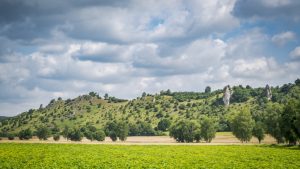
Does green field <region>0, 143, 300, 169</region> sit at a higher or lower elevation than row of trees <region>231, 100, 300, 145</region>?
lower

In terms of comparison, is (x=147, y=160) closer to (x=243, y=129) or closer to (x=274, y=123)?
(x=274, y=123)

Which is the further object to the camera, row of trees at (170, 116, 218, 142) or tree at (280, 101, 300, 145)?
row of trees at (170, 116, 218, 142)

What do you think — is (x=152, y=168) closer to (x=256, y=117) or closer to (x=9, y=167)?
(x=9, y=167)

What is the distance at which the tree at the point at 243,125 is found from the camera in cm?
13586

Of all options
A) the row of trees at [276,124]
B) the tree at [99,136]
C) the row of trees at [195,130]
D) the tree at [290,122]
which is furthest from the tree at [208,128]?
the tree at [99,136]

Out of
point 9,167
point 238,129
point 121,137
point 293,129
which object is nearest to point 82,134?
point 121,137

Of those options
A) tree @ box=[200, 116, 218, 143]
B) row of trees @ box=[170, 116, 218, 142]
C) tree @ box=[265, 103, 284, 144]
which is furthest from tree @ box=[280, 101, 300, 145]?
row of trees @ box=[170, 116, 218, 142]

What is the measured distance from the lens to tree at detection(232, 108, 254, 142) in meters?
136

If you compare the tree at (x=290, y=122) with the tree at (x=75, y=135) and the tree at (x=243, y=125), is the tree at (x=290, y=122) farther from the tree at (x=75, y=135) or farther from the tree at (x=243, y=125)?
the tree at (x=75, y=135)

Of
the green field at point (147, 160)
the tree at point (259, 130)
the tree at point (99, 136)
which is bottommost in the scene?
the green field at point (147, 160)

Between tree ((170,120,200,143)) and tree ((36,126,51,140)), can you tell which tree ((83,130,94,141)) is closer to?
tree ((36,126,51,140))

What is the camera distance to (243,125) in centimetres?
13575

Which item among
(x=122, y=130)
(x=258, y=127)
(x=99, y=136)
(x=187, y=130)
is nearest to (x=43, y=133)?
(x=99, y=136)

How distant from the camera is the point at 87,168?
5075 centimetres
